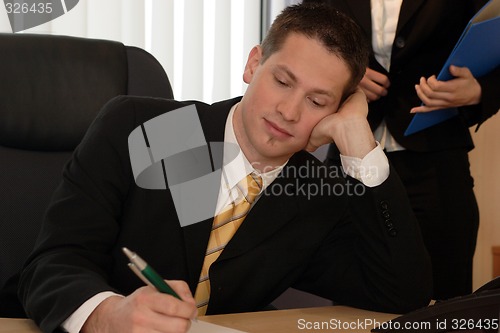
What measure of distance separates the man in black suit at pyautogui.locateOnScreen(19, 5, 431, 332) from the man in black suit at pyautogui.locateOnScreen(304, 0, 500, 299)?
35 centimetres

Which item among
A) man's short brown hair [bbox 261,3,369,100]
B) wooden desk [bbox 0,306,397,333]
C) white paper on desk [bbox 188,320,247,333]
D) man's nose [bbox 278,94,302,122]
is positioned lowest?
wooden desk [bbox 0,306,397,333]

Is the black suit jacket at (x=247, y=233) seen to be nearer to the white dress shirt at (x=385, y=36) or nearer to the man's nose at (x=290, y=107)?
the man's nose at (x=290, y=107)

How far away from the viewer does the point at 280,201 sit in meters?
1.55

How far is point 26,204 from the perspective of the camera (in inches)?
65.9

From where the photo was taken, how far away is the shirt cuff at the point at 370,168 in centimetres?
149

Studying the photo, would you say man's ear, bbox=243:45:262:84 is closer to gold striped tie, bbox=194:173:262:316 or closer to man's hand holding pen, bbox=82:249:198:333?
gold striped tie, bbox=194:173:262:316

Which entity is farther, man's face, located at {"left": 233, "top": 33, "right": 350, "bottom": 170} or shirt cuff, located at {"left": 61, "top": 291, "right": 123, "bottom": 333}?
man's face, located at {"left": 233, "top": 33, "right": 350, "bottom": 170}

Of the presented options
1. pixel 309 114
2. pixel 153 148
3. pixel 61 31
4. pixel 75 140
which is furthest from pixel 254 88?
pixel 61 31

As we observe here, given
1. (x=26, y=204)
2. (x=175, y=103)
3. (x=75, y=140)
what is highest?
(x=175, y=103)

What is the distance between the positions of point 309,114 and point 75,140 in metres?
0.55

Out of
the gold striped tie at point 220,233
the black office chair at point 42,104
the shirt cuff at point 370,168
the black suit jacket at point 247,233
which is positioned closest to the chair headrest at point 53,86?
the black office chair at point 42,104

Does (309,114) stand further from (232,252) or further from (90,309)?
(90,309)

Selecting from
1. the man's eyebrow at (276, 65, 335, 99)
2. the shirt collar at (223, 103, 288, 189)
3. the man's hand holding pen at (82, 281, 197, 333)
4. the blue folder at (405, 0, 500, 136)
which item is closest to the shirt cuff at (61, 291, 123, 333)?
the man's hand holding pen at (82, 281, 197, 333)

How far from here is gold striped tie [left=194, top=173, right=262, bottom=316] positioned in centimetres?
147
